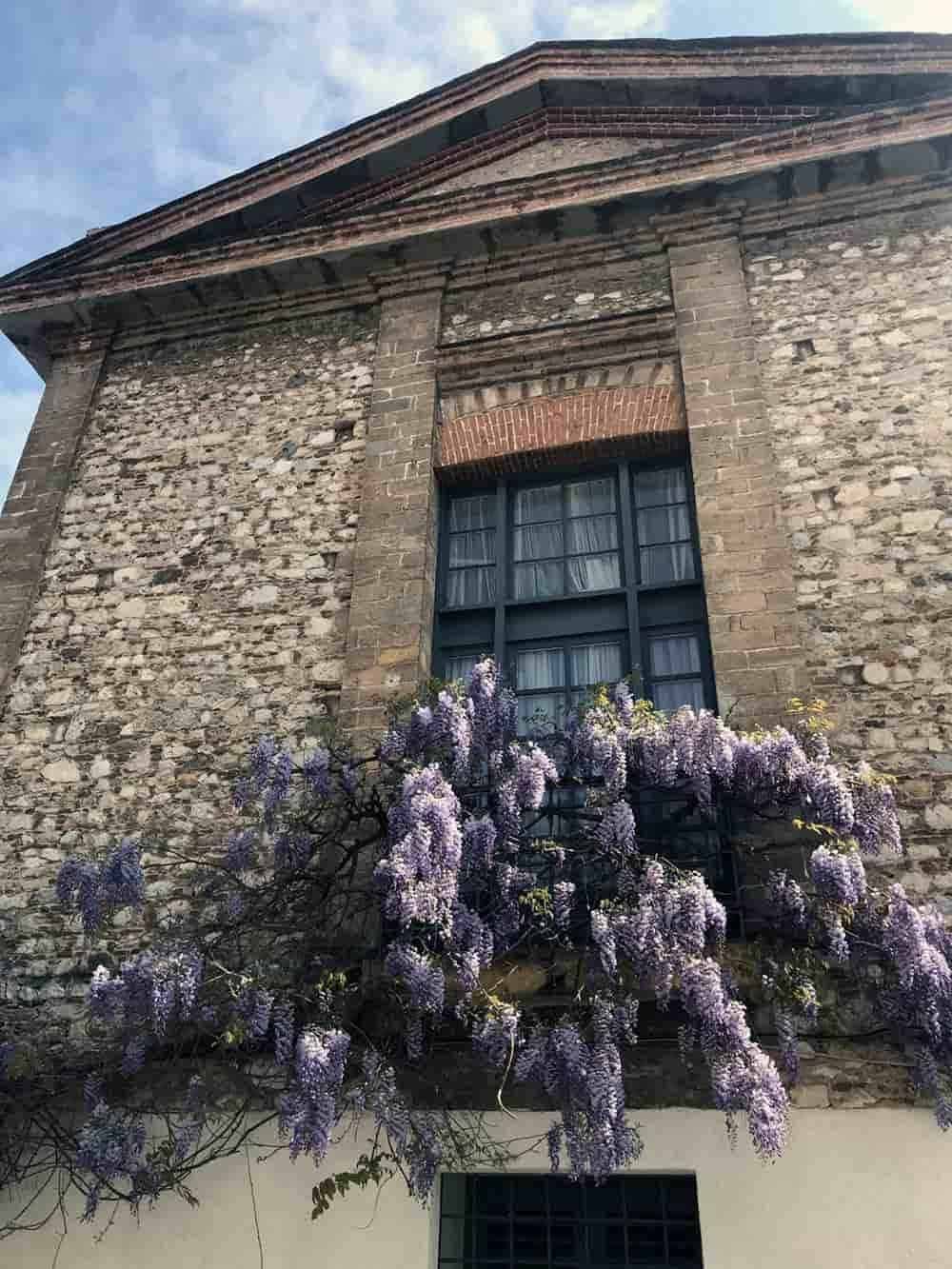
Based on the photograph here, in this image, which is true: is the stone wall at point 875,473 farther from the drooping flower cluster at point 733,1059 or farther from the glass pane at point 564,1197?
the glass pane at point 564,1197

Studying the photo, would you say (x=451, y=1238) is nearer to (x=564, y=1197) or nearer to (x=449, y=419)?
(x=564, y=1197)

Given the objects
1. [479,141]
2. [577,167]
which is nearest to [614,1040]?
[577,167]

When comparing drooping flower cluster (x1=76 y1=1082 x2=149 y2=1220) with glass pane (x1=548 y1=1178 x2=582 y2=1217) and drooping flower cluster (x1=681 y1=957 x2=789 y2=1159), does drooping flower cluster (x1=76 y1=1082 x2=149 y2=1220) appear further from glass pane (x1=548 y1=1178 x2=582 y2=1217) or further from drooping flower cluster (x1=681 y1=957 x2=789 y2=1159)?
drooping flower cluster (x1=681 y1=957 x2=789 y2=1159)

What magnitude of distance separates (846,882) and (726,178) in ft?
16.1

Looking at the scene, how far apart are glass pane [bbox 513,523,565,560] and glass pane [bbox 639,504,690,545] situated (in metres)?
0.53

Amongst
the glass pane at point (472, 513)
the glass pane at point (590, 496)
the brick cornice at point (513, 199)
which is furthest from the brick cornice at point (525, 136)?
the glass pane at point (590, 496)

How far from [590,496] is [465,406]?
1.12 meters

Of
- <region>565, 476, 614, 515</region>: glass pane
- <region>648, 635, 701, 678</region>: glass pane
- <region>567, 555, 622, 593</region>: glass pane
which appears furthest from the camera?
<region>565, 476, 614, 515</region>: glass pane

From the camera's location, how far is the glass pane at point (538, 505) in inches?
271

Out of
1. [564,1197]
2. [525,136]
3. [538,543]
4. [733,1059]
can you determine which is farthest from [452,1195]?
[525,136]

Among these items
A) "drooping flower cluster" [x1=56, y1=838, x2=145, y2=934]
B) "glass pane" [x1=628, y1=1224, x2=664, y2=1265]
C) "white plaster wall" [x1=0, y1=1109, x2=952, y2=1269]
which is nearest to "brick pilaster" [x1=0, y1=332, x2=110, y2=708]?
"drooping flower cluster" [x1=56, y1=838, x2=145, y2=934]

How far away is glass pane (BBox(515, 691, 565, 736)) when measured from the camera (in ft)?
19.5

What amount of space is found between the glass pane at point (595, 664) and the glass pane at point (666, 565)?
0.48 m

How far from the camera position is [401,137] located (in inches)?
332
